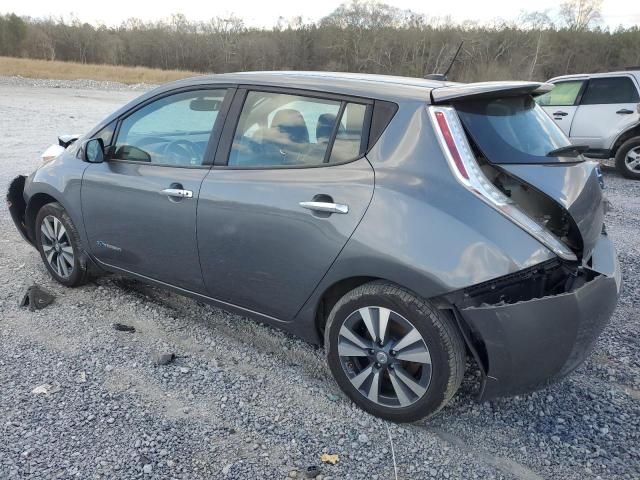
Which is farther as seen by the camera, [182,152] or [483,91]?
[182,152]

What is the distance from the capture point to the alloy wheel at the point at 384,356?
102 inches

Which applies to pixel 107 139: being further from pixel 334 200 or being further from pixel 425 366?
pixel 425 366

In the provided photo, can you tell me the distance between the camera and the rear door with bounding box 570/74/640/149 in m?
9.79

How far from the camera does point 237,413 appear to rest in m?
2.84

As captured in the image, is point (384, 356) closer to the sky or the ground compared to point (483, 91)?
closer to the ground

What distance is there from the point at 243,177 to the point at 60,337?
69.4 inches

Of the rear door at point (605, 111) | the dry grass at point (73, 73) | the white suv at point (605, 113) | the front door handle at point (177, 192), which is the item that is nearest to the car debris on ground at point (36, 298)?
the front door handle at point (177, 192)

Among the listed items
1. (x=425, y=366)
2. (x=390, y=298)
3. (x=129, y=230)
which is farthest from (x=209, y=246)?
(x=425, y=366)

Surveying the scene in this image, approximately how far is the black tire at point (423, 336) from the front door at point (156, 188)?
1174 mm

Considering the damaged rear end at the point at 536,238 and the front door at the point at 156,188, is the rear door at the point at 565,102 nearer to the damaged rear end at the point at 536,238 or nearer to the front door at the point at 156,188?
the damaged rear end at the point at 536,238

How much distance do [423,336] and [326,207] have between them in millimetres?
801

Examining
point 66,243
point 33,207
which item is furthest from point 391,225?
point 33,207

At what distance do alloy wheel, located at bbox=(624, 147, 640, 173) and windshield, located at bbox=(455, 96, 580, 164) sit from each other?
26.1ft

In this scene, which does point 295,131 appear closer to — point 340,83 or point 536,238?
point 340,83
